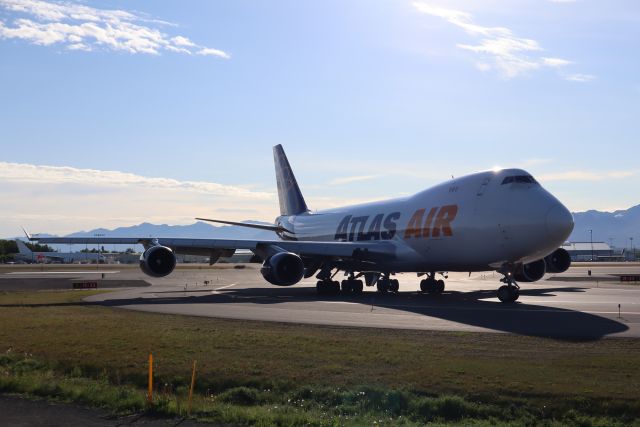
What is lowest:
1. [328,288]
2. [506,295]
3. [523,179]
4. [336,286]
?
[328,288]

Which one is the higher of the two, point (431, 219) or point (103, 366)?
point (431, 219)

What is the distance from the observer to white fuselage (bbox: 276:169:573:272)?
2639cm

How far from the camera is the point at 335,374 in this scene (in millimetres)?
12508

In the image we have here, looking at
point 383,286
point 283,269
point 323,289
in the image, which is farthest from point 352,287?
point 283,269

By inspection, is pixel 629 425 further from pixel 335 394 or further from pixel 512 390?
pixel 335 394

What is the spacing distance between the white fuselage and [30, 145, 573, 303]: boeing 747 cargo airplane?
0.14ft

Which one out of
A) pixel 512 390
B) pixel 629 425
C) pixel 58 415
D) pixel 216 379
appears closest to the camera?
pixel 629 425

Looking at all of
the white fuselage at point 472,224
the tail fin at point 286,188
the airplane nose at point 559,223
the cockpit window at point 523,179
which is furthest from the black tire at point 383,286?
the tail fin at point 286,188

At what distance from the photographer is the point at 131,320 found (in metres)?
21.2

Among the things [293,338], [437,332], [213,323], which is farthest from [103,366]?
[437,332]

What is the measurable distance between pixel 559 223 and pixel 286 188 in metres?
31.1

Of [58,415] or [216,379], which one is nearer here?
[58,415]

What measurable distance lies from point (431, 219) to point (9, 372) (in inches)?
893

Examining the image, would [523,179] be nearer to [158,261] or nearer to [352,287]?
[352,287]
